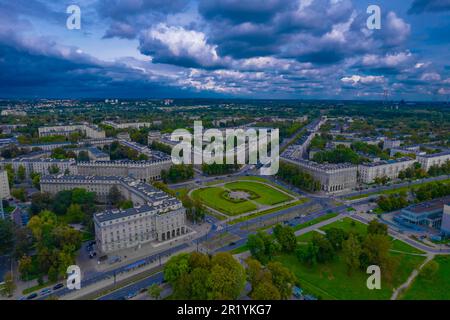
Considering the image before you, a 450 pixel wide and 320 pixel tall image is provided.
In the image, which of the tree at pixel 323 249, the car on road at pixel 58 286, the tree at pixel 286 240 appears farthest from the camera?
the tree at pixel 286 240

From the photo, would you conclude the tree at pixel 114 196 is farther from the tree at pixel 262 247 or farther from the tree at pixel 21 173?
the tree at pixel 21 173

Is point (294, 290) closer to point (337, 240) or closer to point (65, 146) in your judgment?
point (337, 240)

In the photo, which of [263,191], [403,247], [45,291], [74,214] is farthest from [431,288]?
[74,214]

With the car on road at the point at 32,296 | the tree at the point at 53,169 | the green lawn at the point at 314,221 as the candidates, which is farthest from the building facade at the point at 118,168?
the car on road at the point at 32,296

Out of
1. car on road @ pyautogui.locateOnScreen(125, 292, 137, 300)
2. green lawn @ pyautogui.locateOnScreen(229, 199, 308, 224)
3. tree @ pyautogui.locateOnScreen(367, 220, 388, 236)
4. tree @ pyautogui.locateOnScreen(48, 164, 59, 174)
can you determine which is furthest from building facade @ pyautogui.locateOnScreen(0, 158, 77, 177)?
tree @ pyautogui.locateOnScreen(367, 220, 388, 236)

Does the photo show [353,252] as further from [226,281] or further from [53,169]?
[53,169]

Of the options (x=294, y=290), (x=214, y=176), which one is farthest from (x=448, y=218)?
(x=214, y=176)

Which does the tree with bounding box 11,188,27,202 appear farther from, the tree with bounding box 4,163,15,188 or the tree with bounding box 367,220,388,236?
the tree with bounding box 367,220,388,236
